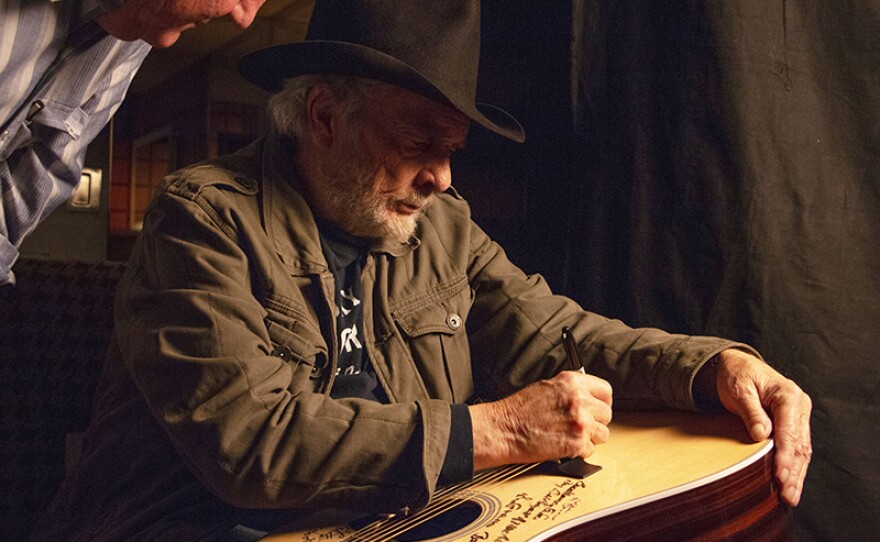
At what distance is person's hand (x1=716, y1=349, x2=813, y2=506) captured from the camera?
1829 mm

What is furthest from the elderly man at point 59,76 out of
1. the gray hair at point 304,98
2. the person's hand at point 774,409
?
the person's hand at point 774,409

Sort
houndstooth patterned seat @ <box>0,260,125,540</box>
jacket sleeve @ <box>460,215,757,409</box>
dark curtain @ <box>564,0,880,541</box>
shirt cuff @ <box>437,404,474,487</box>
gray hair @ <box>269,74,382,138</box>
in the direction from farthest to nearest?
dark curtain @ <box>564,0,880,541</box> → houndstooth patterned seat @ <box>0,260,125,540</box> → jacket sleeve @ <box>460,215,757,409</box> → gray hair @ <box>269,74,382,138</box> → shirt cuff @ <box>437,404,474,487</box>

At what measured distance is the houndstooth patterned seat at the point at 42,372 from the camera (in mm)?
2195

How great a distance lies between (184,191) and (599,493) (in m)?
0.95

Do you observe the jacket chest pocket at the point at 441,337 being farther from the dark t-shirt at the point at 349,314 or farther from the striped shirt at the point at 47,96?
the striped shirt at the point at 47,96

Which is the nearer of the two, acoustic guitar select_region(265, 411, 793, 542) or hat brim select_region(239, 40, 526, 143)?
acoustic guitar select_region(265, 411, 793, 542)

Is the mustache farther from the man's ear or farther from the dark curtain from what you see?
the dark curtain

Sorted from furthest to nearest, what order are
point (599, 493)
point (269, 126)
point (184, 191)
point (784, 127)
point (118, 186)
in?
point (118, 186), point (784, 127), point (269, 126), point (184, 191), point (599, 493)

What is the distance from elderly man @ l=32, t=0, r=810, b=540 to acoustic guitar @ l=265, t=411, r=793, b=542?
0.05 meters

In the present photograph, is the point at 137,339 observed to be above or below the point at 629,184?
below

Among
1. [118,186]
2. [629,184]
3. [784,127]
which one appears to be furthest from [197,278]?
[118,186]

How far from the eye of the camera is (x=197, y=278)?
1.64 metres

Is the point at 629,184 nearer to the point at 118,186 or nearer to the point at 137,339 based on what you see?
the point at 137,339

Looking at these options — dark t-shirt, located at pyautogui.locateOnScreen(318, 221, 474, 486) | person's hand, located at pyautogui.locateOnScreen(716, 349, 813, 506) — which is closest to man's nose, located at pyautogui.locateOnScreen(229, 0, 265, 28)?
dark t-shirt, located at pyautogui.locateOnScreen(318, 221, 474, 486)
